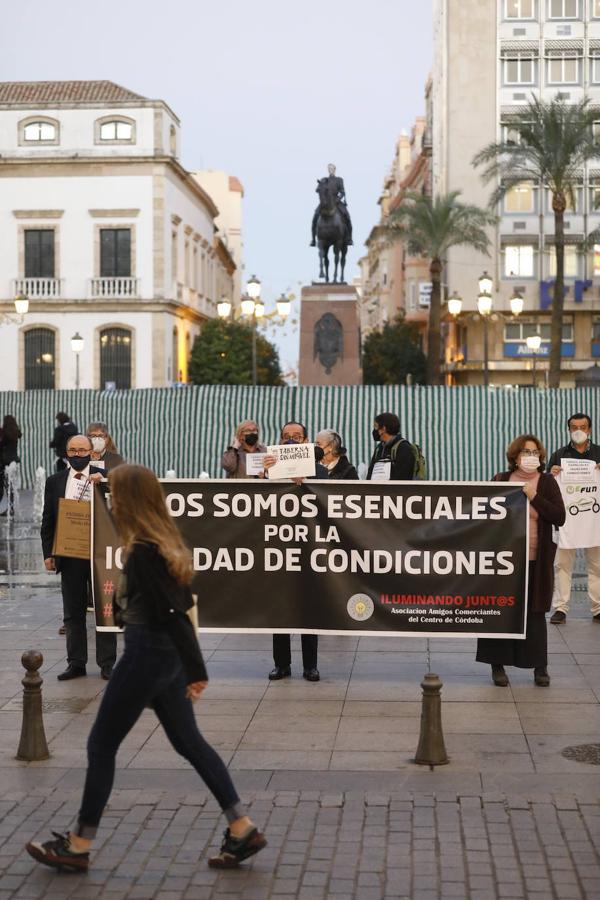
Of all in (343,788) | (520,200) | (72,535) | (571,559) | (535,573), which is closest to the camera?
(343,788)

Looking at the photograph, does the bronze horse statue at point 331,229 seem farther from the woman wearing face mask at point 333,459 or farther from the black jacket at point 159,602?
the black jacket at point 159,602

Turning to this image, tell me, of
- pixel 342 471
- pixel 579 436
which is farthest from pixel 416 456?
pixel 579 436

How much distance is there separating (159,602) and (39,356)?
55.9m

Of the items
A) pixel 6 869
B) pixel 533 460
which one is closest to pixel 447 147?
pixel 533 460

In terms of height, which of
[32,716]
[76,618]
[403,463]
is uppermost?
[403,463]

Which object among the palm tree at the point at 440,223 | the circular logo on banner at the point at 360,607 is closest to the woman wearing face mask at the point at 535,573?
the circular logo on banner at the point at 360,607

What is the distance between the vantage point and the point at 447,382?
239ft

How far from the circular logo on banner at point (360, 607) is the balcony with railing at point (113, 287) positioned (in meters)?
51.1

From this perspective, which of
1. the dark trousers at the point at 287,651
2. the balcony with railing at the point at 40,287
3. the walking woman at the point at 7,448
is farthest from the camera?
the balcony with railing at the point at 40,287

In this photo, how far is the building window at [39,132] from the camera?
6047cm

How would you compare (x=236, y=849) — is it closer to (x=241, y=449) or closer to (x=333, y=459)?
(x=333, y=459)

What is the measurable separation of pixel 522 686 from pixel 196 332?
6113cm

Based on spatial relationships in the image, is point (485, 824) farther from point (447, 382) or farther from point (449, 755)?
point (447, 382)

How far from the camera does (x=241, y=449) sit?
14375mm
